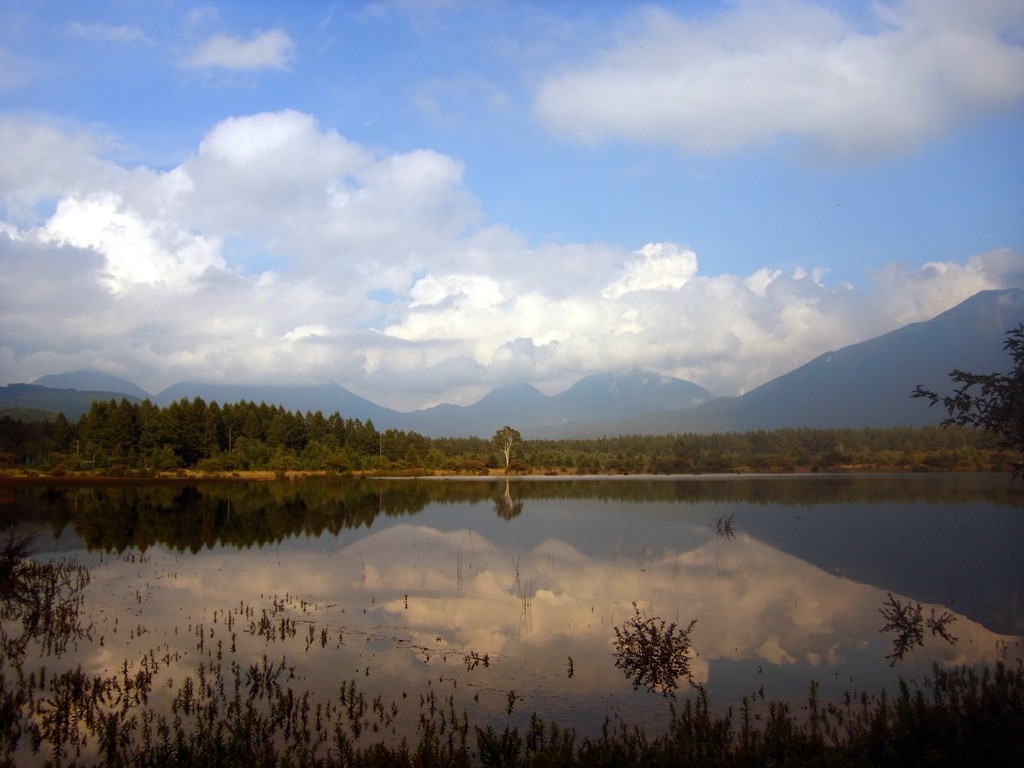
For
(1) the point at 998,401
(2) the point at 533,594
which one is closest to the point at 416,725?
(2) the point at 533,594

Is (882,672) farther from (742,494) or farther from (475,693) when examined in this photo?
(742,494)

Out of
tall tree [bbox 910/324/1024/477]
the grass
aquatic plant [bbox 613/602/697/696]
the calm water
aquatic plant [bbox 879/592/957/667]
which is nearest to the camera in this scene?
the grass

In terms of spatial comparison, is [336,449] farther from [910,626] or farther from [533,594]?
[910,626]

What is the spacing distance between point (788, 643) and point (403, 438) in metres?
97.2

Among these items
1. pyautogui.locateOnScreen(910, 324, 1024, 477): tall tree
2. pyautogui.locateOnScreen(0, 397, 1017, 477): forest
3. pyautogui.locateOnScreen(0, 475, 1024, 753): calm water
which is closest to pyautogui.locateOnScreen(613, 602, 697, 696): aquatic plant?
pyautogui.locateOnScreen(0, 475, 1024, 753): calm water

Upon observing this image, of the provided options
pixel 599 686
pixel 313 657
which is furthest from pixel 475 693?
pixel 313 657

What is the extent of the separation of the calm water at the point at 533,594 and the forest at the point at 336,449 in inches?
1664

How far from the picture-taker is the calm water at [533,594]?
12.2 metres

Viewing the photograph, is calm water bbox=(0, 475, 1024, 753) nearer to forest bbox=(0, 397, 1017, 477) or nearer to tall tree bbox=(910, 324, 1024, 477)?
tall tree bbox=(910, 324, 1024, 477)

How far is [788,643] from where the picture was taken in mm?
14531

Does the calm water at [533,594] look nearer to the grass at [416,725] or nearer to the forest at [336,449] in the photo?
the grass at [416,725]

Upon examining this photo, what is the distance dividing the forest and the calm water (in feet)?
139

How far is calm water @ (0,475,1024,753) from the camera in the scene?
12.2 m

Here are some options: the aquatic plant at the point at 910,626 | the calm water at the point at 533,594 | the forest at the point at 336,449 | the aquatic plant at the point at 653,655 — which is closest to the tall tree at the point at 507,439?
the forest at the point at 336,449
